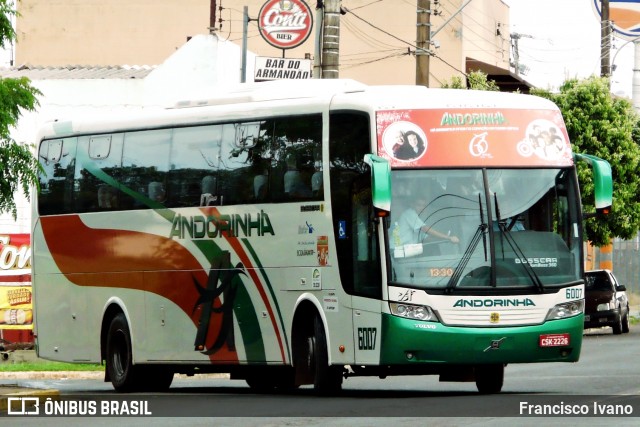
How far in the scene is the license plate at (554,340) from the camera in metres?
17.7

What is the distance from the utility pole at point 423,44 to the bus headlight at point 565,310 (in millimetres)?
16166

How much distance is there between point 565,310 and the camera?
1794 cm

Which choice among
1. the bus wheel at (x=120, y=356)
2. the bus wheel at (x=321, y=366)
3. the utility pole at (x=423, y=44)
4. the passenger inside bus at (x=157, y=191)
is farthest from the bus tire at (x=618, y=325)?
the bus wheel at (x=321, y=366)

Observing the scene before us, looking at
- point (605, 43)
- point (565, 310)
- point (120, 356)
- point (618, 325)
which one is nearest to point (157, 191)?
point (120, 356)

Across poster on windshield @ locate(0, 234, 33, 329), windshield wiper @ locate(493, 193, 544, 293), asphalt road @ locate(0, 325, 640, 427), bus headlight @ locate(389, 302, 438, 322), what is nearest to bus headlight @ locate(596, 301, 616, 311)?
asphalt road @ locate(0, 325, 640, 427)

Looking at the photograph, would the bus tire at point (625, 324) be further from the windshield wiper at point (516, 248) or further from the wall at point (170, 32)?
the wall at point (170, 32)

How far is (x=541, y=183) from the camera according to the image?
59.8ft

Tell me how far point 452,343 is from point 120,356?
6488 millimetres

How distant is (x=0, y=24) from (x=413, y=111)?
486cm

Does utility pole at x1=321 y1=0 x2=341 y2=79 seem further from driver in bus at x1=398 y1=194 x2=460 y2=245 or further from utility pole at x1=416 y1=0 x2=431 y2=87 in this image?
driver in bus at x1=398 y1=194 x2=460 y2=245

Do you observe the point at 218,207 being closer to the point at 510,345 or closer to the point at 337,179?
the point at 337,179

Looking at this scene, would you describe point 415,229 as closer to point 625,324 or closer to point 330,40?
point 330,40
